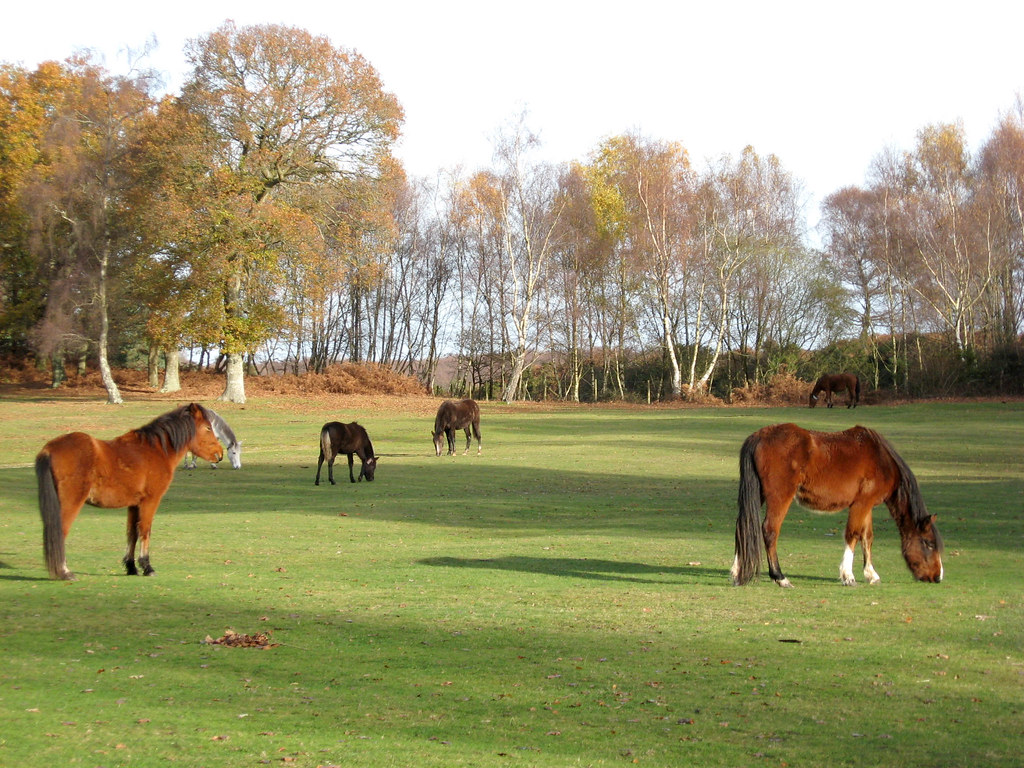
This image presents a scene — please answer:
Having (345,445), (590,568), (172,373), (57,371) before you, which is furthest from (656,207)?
(590,568)

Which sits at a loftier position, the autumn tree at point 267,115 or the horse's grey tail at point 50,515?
the autumn tree at point 267,115

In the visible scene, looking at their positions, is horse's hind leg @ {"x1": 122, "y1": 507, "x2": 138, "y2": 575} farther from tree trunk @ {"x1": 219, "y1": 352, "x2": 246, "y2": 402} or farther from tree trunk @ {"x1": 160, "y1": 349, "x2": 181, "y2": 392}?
tree trunk @ {"x1": 160, "y1": 349, "x2": 181, "y2": 392}

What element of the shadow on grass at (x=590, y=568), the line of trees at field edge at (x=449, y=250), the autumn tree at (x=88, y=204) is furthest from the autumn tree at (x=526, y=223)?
the shadow on grass at (x=590, y=568)

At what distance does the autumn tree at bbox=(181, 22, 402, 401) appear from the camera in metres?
44.0

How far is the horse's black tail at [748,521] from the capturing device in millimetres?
10000

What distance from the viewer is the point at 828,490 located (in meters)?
10.3

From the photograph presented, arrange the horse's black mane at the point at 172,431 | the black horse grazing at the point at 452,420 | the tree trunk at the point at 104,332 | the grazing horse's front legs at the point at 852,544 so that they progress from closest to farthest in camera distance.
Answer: the grazing horse's front legs at the point at 852,544 < the horse's black mane at the point at 172,431 < the black horse grazing at the point at 452,420 < the tree trunk at the point at 104,332

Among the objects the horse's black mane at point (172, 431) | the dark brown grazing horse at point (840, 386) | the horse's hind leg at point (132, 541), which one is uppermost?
the dark brown grazing horse at point (840, 386)

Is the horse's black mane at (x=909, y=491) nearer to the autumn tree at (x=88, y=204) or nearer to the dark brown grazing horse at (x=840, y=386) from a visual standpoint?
the dark brown grazing horse at (x=840, y=386)

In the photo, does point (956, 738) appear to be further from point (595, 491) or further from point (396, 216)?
point (396, 216)

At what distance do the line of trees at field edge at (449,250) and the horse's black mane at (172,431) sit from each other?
3310 centimetres

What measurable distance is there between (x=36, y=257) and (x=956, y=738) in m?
53.0

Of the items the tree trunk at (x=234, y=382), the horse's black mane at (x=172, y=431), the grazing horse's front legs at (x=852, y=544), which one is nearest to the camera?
the grazing horse's front legs at (x=852, y=544)

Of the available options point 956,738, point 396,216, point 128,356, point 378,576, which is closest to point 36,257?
point 128,356
